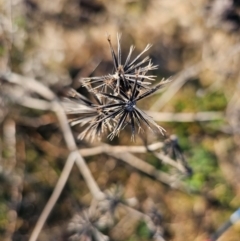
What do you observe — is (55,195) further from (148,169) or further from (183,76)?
(183,76)

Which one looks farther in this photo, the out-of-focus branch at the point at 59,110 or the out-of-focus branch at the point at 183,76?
the out-of-focus branch at the point at 183,76

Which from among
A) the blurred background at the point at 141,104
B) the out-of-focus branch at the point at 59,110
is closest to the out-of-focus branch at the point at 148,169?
the blurred background at the point at 141,104

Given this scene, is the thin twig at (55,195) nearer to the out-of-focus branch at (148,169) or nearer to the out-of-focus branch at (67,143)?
the out-of-focus branch at (67,143)

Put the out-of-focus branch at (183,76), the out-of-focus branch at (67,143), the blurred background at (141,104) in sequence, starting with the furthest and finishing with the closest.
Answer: the out-of-focus branch at (183,76) → the blurred background at (141,104) → the out-of-focus branch at (67,143)

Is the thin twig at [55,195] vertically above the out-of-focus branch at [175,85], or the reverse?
the out-of-focus branch at [175,85]

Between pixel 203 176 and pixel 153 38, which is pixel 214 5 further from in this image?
pixel 203 176

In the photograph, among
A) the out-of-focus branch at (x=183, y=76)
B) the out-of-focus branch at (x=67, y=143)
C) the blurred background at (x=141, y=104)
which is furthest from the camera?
the out-of-focus branch at (x=183, y=76)

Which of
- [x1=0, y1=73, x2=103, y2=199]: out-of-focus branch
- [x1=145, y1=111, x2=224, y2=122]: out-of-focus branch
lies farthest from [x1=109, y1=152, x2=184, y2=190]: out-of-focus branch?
[x1=145, y1=111, x2=224, y2=122]: out-of-focus branch

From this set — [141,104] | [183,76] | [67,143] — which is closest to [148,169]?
[141,104]

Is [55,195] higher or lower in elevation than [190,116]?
lower

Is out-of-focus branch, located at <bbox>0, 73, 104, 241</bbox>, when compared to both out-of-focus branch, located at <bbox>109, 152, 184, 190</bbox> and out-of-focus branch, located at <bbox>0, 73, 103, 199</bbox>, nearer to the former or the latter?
out-of-focus branch, located at <bbox>0, 73, 103, 199</bbox>
